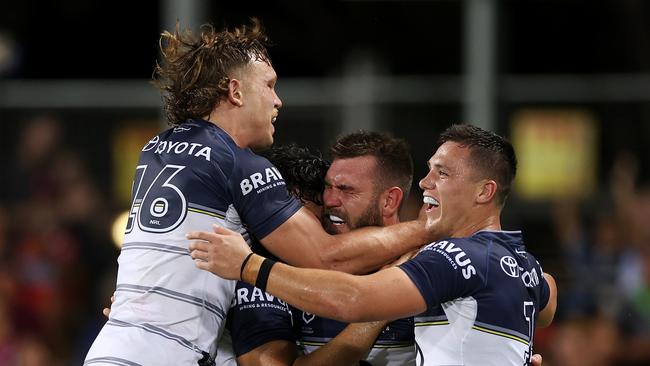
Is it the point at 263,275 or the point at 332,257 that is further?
the point at 332,257

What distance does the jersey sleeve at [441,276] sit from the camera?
4715 millimetres

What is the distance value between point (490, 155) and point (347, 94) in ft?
29.0

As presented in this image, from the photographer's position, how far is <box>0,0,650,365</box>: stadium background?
1314cm

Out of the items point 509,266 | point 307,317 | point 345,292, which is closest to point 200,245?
point 345,292

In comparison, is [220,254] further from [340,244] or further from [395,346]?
[395,346]

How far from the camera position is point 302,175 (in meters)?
5.83

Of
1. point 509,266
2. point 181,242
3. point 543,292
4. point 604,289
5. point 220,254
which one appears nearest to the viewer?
point 220,254

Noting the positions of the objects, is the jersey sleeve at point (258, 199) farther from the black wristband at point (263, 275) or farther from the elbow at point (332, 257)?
the black wristband at point (263, 275)

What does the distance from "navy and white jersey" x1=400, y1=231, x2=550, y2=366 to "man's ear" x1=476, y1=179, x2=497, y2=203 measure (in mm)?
213

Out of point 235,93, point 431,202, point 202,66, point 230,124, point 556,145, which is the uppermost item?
point 202,66

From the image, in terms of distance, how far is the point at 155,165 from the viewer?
530cm

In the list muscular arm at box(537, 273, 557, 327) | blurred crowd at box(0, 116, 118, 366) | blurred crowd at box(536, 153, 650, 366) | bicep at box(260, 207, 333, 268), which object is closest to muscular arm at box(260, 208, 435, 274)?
bicep at box(260, 207, 333, 268)

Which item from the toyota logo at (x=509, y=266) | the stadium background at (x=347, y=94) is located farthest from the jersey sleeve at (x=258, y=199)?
the stadium background at (x=347, y=94)

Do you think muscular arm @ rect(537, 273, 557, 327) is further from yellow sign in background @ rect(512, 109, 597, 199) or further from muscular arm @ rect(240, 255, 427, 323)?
yellow sign in background @ rect(512, 109, 597, 199)
